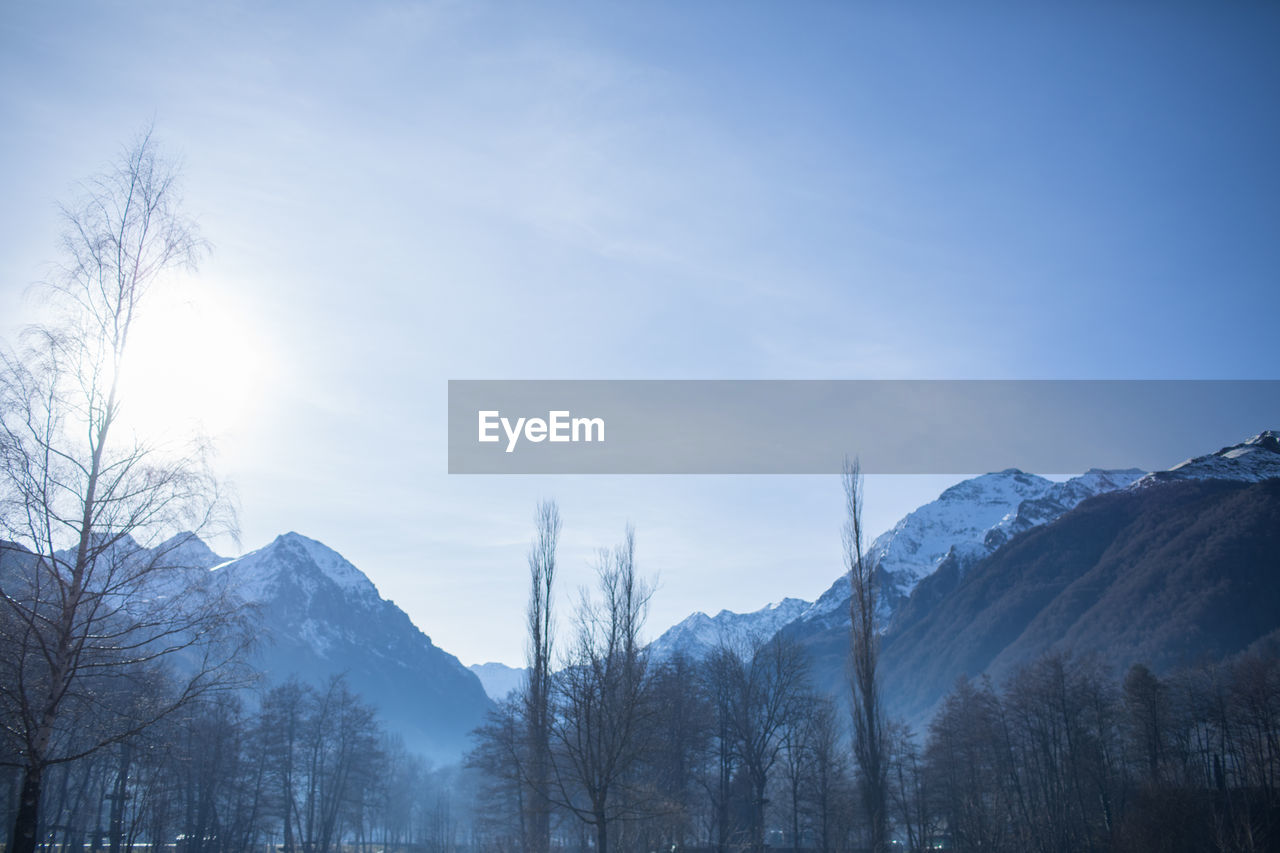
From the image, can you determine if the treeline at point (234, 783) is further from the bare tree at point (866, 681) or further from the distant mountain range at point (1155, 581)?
the distant mountain range at point (1155, 581)

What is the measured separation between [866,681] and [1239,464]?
185 metres

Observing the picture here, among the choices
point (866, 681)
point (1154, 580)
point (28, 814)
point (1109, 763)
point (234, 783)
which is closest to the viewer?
point (28, 814)

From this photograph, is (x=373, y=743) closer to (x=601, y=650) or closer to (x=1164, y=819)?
(x=601, y=650)

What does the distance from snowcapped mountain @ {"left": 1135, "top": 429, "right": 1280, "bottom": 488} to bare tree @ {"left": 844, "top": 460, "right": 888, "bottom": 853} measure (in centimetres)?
17005

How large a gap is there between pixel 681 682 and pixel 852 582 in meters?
17.7

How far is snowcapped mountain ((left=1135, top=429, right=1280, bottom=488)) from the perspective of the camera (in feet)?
559

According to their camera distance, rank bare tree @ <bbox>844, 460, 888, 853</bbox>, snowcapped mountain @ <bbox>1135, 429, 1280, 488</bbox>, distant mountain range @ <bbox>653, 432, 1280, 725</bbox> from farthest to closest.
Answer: snowcapped mountain @ <bbox>1135, 429, 1280, 488</bbox>
distant mountain range @ <bbox>653, 432, 1280, 725</bbox>
bare tree @ <bbox>844, 460, 888, 853</bbox>

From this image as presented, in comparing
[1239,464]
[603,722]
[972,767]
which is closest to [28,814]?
[603,722]

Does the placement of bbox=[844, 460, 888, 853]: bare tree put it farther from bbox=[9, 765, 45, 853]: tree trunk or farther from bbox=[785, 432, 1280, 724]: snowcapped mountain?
bbox=[785, 432, 1280, 724]: snowcapped mountain

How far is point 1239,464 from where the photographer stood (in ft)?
579

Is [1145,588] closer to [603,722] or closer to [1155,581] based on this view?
[1155,581]

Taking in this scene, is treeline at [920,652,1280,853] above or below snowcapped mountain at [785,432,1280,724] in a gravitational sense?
below

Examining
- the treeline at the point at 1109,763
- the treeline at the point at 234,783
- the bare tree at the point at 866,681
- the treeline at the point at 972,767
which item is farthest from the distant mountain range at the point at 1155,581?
the bare tree at the point at 866,681

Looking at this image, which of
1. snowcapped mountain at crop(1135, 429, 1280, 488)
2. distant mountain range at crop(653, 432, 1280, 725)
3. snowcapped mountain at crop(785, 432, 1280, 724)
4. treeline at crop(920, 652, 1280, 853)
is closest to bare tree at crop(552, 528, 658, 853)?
treeline at crop(920, 652, 1280, 853)
